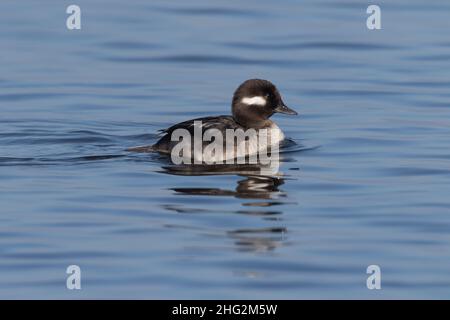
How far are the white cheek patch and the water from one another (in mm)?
685

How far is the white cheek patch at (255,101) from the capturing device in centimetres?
1608

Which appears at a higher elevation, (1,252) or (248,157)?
(248,157)

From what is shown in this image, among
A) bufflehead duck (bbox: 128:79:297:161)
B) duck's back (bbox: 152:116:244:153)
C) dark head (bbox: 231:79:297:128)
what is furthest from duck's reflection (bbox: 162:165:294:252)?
dark head (bbox: 231:79:297:128)

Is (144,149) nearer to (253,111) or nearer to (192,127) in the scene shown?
(192,127)

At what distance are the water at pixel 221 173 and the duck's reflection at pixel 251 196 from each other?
0.12 ft

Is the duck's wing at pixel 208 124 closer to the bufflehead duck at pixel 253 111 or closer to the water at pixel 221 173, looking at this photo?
the bufflehead duck at pixel 253 111

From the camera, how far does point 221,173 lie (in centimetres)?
1483

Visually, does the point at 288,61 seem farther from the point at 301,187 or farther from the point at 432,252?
the point at 432,252

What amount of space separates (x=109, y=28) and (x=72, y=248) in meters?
12.4

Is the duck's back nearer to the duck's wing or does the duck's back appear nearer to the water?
the duck's wing

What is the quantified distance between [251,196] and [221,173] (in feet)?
3.69

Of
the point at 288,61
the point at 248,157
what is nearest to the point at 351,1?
the point at 288,61

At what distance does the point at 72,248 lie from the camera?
11.8 meters

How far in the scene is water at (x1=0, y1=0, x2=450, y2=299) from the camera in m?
11.2
